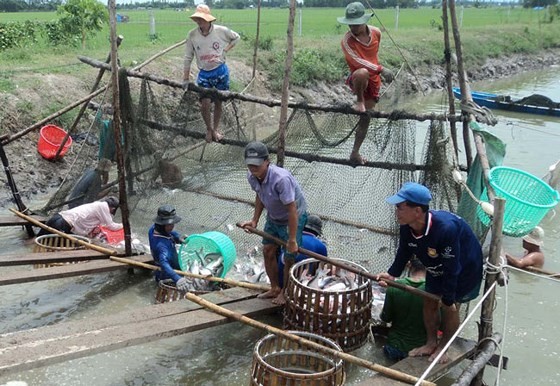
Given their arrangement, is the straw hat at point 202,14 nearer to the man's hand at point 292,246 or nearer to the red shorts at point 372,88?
the red shorts at point 372,88

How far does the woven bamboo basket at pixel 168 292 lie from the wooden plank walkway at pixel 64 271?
2.04 feet

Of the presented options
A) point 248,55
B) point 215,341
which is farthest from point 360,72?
point 248,55

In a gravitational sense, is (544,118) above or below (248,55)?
below

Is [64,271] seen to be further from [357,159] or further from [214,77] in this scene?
[357,159]

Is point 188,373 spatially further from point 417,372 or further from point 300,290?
point 417,372

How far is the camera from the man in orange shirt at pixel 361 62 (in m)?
6.11

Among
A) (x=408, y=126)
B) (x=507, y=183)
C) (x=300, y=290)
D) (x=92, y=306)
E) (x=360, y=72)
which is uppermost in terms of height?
(x=360, y=72)

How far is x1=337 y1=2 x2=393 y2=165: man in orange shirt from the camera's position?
6105mm

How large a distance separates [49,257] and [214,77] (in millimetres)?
2907

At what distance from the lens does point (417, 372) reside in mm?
4184

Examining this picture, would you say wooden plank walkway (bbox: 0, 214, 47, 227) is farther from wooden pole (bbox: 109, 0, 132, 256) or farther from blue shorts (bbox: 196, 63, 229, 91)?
blue shorts (bbox: 196, 63, 229, 91)

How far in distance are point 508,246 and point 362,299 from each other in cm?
388

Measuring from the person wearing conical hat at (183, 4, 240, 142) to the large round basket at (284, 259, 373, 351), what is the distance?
9.79 ft

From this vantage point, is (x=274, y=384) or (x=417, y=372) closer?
(x=274, y=384)
